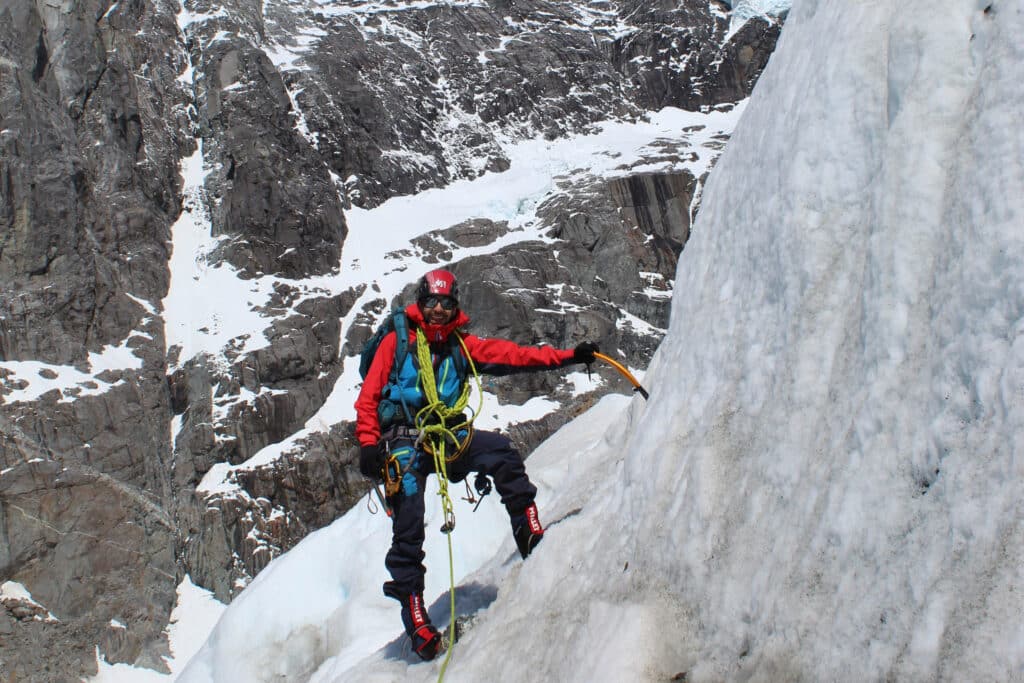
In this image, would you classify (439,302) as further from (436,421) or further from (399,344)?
(436,421)

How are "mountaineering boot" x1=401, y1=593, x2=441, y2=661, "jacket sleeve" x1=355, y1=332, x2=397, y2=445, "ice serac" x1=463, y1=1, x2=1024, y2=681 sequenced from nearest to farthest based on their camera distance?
1. "ice serac" x1=463, y1=1, x2=1024, y2=681
2. "mountaineering boot" x1=401, y1=593, x2=441, y2=661
3. "jacket sleeve" x1=355, y1=332, x2=397, y2=445

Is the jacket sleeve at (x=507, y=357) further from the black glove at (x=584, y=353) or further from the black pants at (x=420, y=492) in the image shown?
the black pants at (x=420, y=492)

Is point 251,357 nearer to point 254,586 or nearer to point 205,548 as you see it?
point 205,548

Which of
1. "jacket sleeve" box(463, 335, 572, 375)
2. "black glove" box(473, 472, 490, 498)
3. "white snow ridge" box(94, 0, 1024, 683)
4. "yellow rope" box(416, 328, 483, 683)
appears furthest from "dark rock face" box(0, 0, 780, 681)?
"white snow ridge" box(94, 0, 1024, 683)

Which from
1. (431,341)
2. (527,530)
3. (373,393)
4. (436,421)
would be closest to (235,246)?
(431,341)

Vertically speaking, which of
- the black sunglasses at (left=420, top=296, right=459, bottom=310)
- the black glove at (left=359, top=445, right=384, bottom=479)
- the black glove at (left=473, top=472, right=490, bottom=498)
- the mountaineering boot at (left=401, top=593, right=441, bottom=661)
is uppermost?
the black sunglasses at (left=420, top=296, right=459, bottom=310)

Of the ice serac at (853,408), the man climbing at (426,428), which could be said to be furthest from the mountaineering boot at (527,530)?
the ice serac at (853,408)

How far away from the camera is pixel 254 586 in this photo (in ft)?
30.6

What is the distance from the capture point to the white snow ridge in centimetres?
229

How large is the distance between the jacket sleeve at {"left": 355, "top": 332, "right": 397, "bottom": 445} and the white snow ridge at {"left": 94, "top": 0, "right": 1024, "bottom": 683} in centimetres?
134

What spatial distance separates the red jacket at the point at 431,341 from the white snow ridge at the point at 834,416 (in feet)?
2.62

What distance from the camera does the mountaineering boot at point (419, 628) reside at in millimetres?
→ 4855

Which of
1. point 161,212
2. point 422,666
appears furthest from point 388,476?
point 161,212

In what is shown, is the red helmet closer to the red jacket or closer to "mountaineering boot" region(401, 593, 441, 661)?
the red jacket
